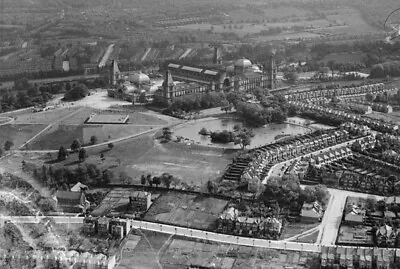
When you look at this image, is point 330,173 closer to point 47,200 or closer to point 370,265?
point 370,265

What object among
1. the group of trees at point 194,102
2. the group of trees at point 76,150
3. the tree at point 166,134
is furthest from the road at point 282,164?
the group of trees at point 194,102

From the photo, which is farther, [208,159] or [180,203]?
[208,159]

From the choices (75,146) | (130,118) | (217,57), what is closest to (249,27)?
(217,57)

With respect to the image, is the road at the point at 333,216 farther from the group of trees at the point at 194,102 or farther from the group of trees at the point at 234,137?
the group of trees at the point at 194,102

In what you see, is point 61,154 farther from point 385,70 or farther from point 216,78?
point 385,70

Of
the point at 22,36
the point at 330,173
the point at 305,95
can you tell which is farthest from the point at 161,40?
the point at 330,173

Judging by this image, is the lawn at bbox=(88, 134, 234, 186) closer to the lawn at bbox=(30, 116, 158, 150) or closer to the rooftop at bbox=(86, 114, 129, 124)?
the lawn at bbox=(30, 116, 158, 150)
